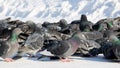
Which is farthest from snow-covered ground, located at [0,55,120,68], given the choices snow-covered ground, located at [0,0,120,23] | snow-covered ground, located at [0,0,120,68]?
snow-covered ground, located at [0,0,120,23]

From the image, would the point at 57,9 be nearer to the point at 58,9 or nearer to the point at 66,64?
the point at 58,9

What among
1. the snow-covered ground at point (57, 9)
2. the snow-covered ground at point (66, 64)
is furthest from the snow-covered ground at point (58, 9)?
the snow-covered ground at point (66, 64)

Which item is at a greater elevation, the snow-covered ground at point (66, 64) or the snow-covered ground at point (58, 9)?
the snow-covered ground at point (58, 9)

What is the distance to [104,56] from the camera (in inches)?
298

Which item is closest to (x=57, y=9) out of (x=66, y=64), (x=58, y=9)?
(x=58, y=9)

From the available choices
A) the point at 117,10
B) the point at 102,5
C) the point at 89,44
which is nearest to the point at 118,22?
the point at 89,44

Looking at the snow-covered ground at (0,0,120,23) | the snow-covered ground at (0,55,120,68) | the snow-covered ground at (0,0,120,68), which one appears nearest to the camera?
the snow-covered ground at (0,55,120,68)

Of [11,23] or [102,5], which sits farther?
[102,5]

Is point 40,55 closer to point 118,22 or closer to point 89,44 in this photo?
point 89,44

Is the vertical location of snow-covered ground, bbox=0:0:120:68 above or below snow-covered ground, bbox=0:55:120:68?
above

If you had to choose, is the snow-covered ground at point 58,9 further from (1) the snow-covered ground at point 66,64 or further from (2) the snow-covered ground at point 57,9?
(1) the snow-covered ground at point 66,64

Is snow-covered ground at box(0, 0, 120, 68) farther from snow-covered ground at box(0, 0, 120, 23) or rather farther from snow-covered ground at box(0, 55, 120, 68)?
snow-covered ground at box(0, 55, 120, 68)

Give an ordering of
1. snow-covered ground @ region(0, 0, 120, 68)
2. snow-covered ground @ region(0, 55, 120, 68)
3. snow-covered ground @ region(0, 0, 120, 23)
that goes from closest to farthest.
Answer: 1. snow-covered ground @ region(0, 55, 120, 68)
2. snow-covered ground @ region(0, 0, 120, 68)
3. snow-covered ground @ region(0, 0, 120, 23)

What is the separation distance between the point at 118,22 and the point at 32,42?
3.26 metres
